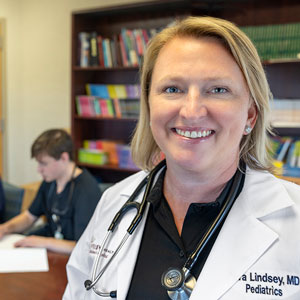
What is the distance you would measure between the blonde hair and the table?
624 millimetres

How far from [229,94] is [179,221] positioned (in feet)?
1.31

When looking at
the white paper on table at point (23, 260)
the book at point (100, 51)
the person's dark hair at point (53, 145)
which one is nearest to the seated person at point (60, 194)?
the person's dark hair at point (53, 145)

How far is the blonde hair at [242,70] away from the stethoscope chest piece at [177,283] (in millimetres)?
407

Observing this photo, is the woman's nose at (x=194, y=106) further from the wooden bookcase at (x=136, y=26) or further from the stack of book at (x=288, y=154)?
the stack of book at (x=288, y=154)

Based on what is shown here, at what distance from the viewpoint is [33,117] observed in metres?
4.79

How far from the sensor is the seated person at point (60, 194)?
82.5 inches

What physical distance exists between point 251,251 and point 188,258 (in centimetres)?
16

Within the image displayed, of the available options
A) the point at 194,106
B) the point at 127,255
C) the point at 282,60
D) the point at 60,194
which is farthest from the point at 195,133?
the point at 282,60

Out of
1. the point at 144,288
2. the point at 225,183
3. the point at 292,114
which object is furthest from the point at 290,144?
the point at 144,288

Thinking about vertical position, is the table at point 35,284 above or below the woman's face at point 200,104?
below

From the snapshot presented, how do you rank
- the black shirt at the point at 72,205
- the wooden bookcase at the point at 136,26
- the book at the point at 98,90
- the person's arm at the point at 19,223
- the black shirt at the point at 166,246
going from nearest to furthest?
the black shirt at the point at 166,246 → the black shirt at the point at 72,205 → the person's arm at the point at 19,223 → the wooden bookcase at the point at 136,26 → the book at the point at 98,90

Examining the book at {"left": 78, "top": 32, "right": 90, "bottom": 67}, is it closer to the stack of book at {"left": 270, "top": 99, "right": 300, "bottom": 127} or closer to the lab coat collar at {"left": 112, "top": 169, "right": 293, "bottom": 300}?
the stack of book at {"left": 270, "top": 99, "right": 300, "bottom": 127}

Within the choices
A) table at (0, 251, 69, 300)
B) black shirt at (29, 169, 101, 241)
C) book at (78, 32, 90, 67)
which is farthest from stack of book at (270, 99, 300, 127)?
table at (0, 251, 69, 300)

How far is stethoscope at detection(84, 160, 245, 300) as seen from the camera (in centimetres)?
94
